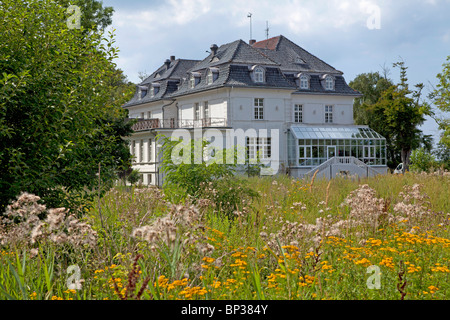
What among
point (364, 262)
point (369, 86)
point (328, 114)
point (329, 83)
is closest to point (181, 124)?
point (328, 114)

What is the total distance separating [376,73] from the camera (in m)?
58.9

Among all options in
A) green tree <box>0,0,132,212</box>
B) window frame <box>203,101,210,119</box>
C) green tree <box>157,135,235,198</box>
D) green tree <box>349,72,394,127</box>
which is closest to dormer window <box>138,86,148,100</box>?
window frame <box>203,101,210,119</box>

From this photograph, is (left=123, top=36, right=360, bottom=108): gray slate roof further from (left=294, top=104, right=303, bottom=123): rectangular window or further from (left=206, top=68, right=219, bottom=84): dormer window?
(left=294, top=104, right=303, bottom=123): rectangular window

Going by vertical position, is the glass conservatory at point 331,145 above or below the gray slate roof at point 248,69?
below

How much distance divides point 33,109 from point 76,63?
1.61 metres

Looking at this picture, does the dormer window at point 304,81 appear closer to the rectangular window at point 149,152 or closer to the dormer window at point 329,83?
the dormer window at point 329,83

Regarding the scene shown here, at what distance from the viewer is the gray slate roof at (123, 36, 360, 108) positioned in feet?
132

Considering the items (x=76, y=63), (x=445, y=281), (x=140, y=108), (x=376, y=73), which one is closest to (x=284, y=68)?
(x=140, y=108)

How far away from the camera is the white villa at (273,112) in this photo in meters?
39.6

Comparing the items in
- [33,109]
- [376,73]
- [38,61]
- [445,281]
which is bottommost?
[445,281]

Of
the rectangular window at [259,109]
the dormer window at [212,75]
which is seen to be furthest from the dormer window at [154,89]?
the rectangular window at [259,109]

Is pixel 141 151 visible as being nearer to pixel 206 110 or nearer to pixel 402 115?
pixel 206 110

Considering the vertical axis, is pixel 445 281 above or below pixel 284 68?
below
